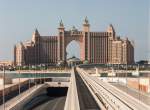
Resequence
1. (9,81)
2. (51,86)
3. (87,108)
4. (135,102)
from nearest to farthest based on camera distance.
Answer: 1. (135,102)
2. (87,108)
3. (51,86)
4. (9,81)

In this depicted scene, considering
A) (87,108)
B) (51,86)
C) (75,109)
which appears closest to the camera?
(75,109)

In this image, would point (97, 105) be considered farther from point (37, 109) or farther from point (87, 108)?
point (37, 109)

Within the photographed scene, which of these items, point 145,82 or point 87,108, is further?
point 145,82

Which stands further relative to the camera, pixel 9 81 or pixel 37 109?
pixel 9 81

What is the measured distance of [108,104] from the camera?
47344 millimetres

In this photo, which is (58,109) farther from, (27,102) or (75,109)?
(75,109)

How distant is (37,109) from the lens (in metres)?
63.3

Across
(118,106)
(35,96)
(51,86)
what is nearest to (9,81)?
(51,86)

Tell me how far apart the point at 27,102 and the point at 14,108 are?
14338 millimetres

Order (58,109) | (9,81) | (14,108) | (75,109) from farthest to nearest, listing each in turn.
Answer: (9,81), (58,109), (14,108), (75,109)

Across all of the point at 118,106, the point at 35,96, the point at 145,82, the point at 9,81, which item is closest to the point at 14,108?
the point at 118,106

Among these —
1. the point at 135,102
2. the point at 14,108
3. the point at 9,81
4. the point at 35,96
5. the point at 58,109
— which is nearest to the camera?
the point at 135,102

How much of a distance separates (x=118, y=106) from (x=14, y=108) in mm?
12966

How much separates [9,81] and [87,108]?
216 ft
